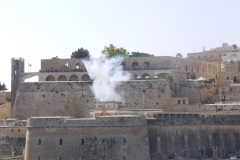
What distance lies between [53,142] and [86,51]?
33943 millimetres

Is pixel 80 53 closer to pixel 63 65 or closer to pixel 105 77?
pixel 63 65

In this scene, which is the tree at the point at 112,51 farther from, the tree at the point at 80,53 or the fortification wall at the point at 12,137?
the fortification wall at the point at 12,137

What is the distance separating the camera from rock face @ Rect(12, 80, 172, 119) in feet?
217

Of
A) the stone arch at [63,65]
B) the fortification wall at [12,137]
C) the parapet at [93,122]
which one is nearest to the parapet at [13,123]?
the fortification wall at [12,137]

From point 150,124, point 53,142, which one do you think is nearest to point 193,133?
point 150,124

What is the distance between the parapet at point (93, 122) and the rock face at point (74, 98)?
11216mm

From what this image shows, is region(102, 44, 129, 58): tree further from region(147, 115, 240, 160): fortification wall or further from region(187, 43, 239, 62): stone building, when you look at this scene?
region(147, 115, 240, 160): fortification wall

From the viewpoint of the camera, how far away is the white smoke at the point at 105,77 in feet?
217

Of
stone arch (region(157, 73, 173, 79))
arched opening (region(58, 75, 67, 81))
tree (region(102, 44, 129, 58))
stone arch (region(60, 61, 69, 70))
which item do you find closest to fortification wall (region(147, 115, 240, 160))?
stone arch (region(157, 73, 173, 79))

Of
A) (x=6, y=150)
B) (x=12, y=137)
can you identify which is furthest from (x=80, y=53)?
(x=6, y=150)

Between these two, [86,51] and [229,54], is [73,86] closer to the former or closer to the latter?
[86,51]

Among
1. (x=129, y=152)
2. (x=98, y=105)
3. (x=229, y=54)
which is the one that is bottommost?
(x=129, y=152)

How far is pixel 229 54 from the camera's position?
295ft

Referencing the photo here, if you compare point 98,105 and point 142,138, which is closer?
point 142,138
